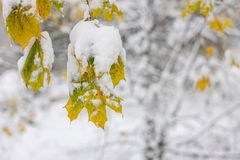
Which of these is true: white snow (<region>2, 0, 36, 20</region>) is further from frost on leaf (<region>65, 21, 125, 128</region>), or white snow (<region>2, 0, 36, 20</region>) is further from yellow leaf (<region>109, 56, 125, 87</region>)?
yellow leaf (<region>109, 56, 125, 87</region>)

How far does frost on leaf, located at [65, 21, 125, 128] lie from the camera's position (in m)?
1.18

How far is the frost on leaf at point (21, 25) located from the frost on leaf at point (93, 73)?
146 mm

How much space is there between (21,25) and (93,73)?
276mm

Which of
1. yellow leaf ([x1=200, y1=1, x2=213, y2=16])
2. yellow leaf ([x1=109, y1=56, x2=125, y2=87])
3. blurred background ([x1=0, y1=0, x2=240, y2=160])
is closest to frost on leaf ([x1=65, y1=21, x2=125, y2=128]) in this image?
yellow leaf ([x1=109, y1=56, x2=125, y2=87])

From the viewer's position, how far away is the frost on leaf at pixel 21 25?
3.91ft

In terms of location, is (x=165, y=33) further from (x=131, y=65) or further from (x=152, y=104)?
(x=152, y=104)

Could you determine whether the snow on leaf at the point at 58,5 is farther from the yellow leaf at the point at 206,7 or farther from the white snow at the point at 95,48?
the yellow leaf at the point at 206,7

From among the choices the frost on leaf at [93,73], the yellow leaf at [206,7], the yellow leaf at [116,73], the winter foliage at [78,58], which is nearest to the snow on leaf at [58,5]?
the winter foliage at [78,58]

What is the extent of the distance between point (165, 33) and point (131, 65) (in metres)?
0.74

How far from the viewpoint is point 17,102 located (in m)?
7.56

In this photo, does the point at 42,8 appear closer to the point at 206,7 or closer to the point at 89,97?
the point at 89,97

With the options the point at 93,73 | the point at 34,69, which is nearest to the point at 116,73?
the point at 93,73

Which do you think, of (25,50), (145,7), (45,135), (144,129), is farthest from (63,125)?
(25,50)

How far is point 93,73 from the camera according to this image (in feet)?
3.94
